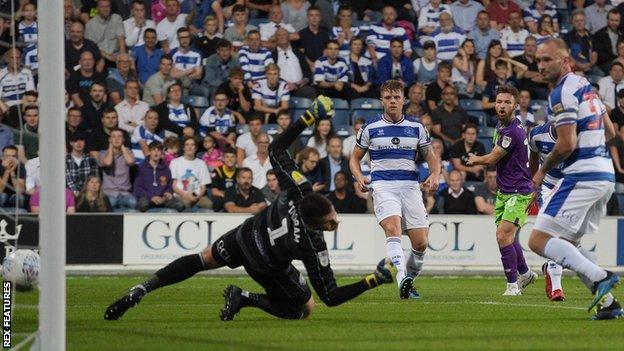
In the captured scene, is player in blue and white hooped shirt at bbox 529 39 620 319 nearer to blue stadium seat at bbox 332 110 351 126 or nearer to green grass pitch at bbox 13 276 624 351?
green grass pitch at bbox 13 276 624 351

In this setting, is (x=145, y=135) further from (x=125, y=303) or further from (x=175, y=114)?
(x=125, y=303)

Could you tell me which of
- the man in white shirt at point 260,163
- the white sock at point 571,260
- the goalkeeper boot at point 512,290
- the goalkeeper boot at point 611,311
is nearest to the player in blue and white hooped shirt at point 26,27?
the white sock at point 571,260

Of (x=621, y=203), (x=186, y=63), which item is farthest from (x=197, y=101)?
(x=621, y=203)

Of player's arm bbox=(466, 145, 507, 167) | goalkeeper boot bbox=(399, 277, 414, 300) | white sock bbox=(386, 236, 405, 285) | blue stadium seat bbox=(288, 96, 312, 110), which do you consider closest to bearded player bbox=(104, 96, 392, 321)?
goalkeeper boot bbox=(399, 277, 414, 300)

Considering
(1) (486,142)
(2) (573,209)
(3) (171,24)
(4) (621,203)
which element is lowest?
(4) (621,203)

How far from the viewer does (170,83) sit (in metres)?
23.4

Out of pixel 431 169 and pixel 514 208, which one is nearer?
pixel 431 169

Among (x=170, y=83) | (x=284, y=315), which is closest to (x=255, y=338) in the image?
(x=284, y=315)

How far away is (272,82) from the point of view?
23.4 m

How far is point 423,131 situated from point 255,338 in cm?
523

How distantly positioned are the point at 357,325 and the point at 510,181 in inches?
180

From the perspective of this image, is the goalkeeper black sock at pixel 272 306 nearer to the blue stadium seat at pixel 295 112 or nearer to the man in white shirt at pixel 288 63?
the blue stadium seat at pixel 295 112

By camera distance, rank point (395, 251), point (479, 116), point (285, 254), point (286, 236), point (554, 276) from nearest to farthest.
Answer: point (286, 236) < point (285, 254) < point (395, 251) < point (554, 276) < point (479, 116)

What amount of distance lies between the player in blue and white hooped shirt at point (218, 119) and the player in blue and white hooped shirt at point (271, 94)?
71cm
